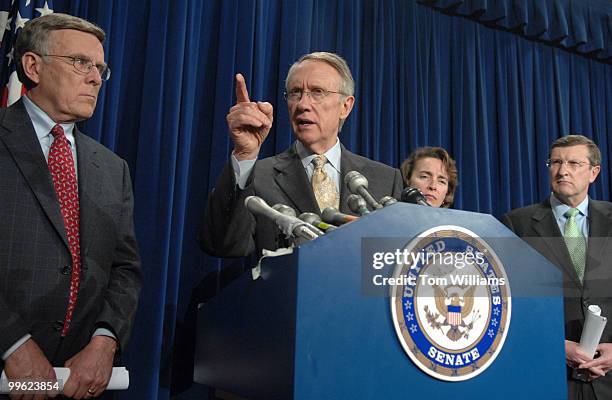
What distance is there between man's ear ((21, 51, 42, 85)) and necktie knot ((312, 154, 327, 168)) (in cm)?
86

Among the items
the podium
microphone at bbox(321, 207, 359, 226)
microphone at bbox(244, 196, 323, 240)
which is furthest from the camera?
microphone at bbox(321, 207, 359, 226)

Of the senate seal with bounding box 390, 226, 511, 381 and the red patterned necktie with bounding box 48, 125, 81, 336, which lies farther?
the red patterned necktie with bounding box 48, 125, 81, 336

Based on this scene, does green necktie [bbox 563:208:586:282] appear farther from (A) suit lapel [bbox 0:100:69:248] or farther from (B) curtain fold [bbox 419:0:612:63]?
(A) suit lapel [bbox 0:100:69:248]

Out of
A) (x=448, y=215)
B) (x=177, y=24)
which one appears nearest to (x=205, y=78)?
(x=177, y=24)

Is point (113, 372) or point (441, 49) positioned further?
point (441, 49)

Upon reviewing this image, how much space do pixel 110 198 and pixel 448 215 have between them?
108cm

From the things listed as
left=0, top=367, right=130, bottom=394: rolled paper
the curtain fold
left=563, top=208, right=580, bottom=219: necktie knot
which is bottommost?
left=0, top=367, right=130, bottom=394: rolled paper

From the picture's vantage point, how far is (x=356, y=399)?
2.87 ft

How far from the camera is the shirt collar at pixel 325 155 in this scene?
180cm

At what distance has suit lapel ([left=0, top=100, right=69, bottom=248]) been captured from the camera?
1.48 metres

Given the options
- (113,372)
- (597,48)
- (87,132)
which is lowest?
(113,372)

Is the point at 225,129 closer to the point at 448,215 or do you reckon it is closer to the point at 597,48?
the point at 448,215

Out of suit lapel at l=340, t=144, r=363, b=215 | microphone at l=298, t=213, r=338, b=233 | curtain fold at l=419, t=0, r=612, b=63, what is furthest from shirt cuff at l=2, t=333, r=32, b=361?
curtain fold at l=419, t=0, r=612, b=63

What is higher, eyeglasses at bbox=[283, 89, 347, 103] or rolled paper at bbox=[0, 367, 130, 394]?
eyeglasses at bbox=[283, 89, 347, 103]
